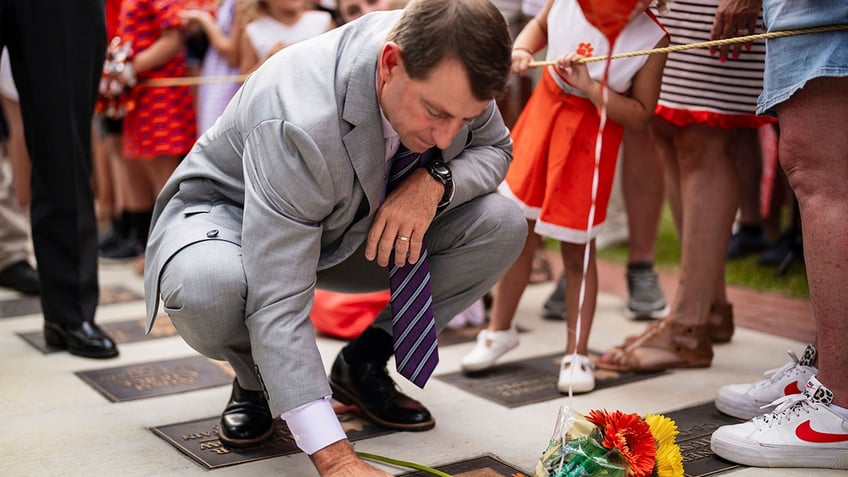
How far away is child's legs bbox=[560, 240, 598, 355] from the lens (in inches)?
105

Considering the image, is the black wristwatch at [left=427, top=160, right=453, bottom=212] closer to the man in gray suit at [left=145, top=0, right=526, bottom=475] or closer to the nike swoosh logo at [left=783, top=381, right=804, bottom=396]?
the man in gray suit at [left=145, top=0, right=526, bottom=475]

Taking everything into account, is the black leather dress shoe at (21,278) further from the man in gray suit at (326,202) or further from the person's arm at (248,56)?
the man in gray suit at (326,202)

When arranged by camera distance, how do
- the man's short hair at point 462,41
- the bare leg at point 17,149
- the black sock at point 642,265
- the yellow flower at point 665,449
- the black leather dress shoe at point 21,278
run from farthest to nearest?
the bare leg at point 17,149 < the black leather dress shoe at point 21,278 < the black sock at point 642,265 < the yellow flower at point 665,449 < the man's short hair at point 462,41

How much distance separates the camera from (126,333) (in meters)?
3.18

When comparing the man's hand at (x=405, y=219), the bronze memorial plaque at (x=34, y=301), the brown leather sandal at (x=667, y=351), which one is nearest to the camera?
the man's hand at (x=405, y=219)

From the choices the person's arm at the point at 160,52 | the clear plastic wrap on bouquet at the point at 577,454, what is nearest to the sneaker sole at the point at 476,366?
the clear plastic wrap on bouquet at the point at 577,454

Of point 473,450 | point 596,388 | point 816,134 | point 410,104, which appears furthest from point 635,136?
point 410,104

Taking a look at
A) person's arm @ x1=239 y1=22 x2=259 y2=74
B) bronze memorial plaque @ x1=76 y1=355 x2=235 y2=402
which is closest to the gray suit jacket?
bronze memorial plaque @ x1=76 y1=355 x2=235 y2=402

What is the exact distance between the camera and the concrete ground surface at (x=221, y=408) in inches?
80.3

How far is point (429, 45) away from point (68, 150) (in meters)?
1.56

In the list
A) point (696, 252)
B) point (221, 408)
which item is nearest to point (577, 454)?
point (221, 408)

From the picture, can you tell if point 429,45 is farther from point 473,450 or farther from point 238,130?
point 473,450

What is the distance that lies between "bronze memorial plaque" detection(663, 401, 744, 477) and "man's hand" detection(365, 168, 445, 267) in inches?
29.8

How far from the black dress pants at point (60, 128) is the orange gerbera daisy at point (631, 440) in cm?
178
